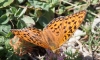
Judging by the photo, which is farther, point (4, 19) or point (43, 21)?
point (43, 21)

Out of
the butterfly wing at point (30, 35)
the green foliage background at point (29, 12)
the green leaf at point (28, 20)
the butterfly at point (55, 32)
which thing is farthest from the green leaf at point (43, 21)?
the butterfly wing at point (30, 35)

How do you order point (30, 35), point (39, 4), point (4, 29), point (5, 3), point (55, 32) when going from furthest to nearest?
point (39, 4), point (5, 3), point (4, 29), point (55, 32), point (30, 35)

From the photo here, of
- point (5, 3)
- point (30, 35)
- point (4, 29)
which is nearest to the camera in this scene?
point (30, 35)

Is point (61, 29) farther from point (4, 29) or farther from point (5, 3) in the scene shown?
point (5, 3)

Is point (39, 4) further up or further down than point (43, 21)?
further up

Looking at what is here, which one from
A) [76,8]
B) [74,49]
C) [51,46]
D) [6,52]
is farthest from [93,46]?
[6,52]

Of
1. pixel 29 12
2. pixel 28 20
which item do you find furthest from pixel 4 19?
pixel 29 12

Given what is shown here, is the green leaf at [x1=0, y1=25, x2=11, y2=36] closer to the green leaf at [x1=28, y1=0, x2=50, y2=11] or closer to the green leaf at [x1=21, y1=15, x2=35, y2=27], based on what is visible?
the green leaf at [x1=21, y1=15, x2=35, y2=27]

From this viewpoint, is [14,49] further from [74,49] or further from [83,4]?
[83,4]

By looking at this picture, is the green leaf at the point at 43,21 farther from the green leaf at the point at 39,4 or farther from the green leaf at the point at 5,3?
the green leaf at the point at 5,3
